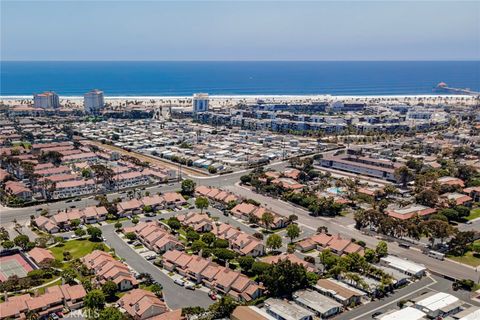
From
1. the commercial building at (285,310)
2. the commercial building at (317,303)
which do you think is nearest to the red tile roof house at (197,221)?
the commercial building at (317,303)

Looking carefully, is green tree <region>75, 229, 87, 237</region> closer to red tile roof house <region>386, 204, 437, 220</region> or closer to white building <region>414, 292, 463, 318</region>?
white building <region>414, 292, 463, 318</region>

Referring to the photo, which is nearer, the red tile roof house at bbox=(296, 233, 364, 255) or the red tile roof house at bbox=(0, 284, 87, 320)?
the red tile roof house at bbox=(0, 284, 87, 320)

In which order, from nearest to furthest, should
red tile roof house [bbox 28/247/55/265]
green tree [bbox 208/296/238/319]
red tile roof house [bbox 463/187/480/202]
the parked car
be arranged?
green tree [bbox 208/296/238/319] → the parked car → red tile roof house [bbox 28/247/55/265] → red tile roof house [bbox 463/187/480/202]

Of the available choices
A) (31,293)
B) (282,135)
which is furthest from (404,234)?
(282,135)

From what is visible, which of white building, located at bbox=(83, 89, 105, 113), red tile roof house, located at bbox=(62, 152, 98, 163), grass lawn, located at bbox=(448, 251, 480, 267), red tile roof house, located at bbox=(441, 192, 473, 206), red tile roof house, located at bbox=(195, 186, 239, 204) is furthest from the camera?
white building, located at bbox=(83, 89, 105, 113)

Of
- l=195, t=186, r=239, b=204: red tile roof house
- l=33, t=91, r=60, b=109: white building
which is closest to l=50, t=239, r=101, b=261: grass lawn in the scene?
l=195, t=186, r=239, b=204: red tile roof house

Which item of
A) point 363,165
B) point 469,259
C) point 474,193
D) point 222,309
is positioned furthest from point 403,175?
point 222,309
